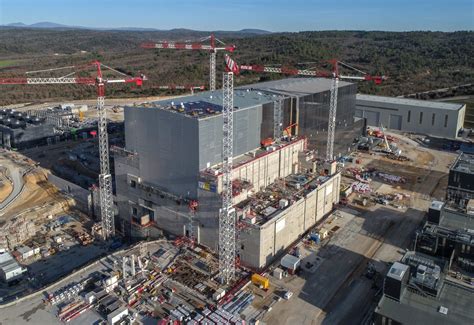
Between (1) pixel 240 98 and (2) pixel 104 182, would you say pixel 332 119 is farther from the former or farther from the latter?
(2) pixel 104 182

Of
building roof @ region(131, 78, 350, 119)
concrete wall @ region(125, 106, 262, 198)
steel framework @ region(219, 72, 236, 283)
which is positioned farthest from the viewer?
building roof @ region(131, 78, 350, 119)

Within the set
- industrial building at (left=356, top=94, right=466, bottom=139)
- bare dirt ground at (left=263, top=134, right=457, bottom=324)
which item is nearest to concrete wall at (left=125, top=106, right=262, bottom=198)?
bare dirt ground at (left=263, top=134, right=457, bottom=324)

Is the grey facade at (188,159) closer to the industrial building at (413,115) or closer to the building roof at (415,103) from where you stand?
the industrial building at (413,115)

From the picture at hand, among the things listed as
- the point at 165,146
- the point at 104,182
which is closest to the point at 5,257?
the point at 104,182

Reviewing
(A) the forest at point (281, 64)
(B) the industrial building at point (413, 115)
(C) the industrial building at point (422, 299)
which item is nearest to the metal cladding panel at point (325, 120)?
(B) the industrial building at point (413, 115)

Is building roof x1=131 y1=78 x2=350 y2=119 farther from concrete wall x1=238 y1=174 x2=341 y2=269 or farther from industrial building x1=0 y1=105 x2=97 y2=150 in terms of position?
industrial building x1=0 y1=105 x2=97 y2=150

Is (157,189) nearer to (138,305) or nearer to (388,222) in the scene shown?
(138,305)
